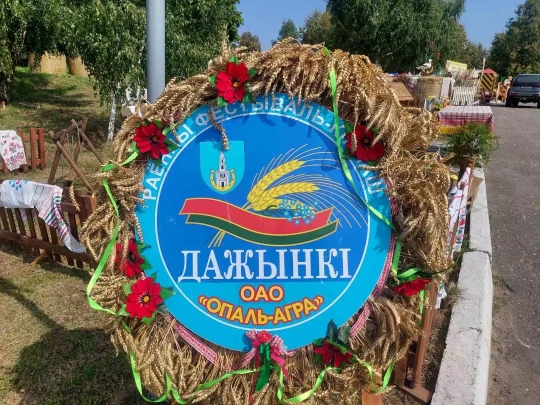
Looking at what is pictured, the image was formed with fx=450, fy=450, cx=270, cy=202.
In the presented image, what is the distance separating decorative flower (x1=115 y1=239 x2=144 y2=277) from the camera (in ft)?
6.06

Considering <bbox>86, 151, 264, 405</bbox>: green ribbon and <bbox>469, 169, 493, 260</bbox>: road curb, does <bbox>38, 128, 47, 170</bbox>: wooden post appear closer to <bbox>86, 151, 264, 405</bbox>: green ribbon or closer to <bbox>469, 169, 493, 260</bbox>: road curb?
<bbox>469, 169, 493, 260</bbox>: road curb

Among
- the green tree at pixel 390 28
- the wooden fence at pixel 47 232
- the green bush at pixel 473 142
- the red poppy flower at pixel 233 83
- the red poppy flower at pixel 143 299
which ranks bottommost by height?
the wooden fence at pixel 47 232

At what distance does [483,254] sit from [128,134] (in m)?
3.79

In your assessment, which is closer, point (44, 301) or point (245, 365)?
point (245, 365)

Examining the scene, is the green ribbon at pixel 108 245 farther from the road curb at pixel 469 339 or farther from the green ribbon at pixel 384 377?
the road curb at pixel 469 339

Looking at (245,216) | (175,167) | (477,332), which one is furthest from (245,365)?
(477,332)

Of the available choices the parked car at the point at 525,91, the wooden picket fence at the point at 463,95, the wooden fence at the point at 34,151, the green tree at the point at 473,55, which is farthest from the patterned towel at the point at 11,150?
the green tree at the point at 473,55

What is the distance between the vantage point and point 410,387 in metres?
2.79

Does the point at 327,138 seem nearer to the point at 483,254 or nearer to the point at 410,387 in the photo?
the point at 410,387

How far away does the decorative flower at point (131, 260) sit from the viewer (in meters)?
1.85

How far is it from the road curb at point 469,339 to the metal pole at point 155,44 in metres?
2.38

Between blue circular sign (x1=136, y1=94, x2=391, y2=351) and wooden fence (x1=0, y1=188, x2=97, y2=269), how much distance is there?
256cm

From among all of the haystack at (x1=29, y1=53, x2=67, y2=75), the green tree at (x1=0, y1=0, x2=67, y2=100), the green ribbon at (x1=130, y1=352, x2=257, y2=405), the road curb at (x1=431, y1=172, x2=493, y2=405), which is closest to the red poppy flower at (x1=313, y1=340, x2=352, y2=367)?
the green ribbon at (x1=130, y1=352, x2=257, y2=405)

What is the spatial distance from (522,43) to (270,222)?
51.3m
